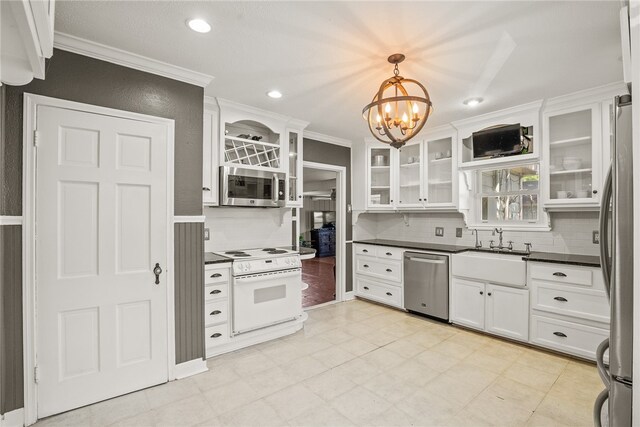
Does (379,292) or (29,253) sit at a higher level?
(29,253)

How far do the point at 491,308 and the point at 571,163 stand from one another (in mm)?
1722

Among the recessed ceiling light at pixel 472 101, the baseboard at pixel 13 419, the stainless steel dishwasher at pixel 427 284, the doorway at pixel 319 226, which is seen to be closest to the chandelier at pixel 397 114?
the recessed ceiling light at pixel 472 101

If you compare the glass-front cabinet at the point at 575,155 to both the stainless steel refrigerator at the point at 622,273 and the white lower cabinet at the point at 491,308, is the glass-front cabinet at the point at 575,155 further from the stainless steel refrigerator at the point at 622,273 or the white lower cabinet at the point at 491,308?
the stainless steel refrigerator at the point at 622,273

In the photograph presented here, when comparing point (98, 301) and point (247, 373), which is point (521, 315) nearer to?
point (247, 373)

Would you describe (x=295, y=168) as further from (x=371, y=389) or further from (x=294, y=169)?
(x=371, y=389)

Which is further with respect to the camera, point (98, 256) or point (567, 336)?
point (567, 336)

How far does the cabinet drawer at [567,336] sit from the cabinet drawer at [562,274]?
1.27 feet

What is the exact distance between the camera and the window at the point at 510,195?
12.0ft

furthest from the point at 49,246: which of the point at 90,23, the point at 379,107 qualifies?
the point at 379,107

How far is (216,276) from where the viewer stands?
9.82 feet

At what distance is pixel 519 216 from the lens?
3.79 meters

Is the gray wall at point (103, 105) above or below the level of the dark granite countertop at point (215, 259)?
above

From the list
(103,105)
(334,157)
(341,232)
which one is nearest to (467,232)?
(341,232)

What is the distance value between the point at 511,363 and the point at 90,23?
4.18 meters
